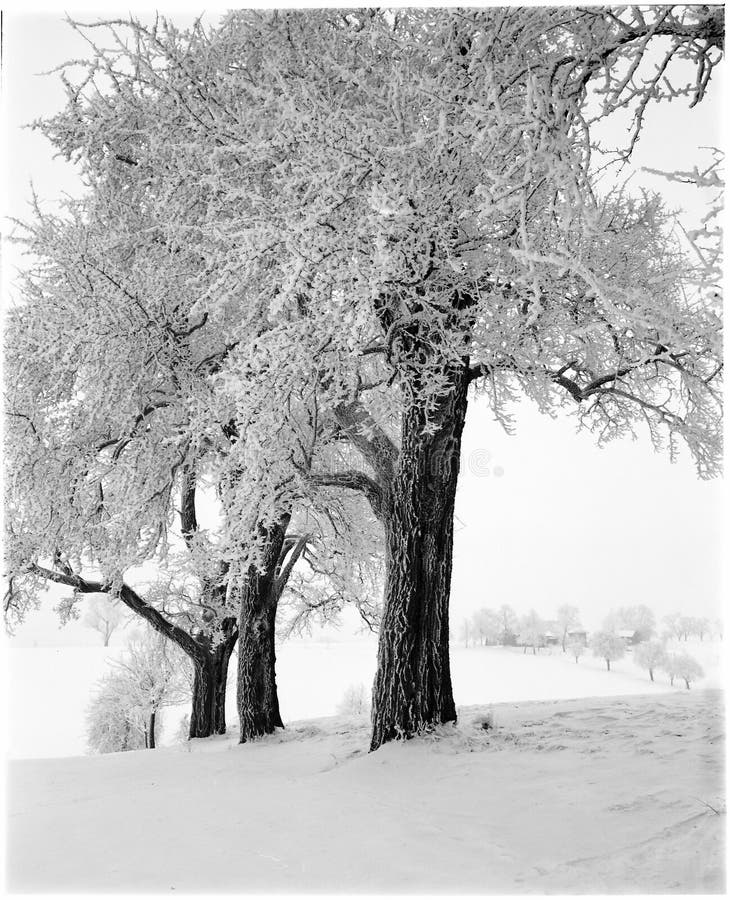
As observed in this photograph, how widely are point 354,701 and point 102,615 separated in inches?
146

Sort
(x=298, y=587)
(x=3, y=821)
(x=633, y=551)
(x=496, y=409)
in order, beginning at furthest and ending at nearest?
(x=298, y=587), (x=633, y=551), (x=496, y=409), (x=3, y=821)

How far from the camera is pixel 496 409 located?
608 centimetres

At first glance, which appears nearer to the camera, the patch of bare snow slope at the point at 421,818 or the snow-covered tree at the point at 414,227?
the patch of bare snow slope at the point at 421,818

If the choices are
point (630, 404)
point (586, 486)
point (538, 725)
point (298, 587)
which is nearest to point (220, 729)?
point (298, 587)

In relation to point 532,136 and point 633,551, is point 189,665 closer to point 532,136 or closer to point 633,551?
point 633,551

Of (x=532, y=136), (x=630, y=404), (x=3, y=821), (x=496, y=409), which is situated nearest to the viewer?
(x=532, y=136)

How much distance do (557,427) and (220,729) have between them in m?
5.85

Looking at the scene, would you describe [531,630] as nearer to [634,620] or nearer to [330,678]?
[634,620]

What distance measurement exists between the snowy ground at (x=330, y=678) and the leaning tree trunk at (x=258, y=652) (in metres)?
1.05

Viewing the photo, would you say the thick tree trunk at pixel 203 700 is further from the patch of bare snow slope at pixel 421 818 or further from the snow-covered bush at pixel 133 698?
the patch of bare snow slope at pixel 421 818

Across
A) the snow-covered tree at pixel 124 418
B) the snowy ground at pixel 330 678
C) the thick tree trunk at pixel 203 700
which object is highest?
the snow-covered tree at pixel 124 418

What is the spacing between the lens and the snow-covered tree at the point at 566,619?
817cm

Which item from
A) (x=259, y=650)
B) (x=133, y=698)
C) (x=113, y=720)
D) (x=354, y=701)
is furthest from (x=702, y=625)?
Result: (x=113, y=720)

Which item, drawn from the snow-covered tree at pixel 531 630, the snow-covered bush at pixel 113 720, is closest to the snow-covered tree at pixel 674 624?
the snow-covered tree at pixel 531 630
